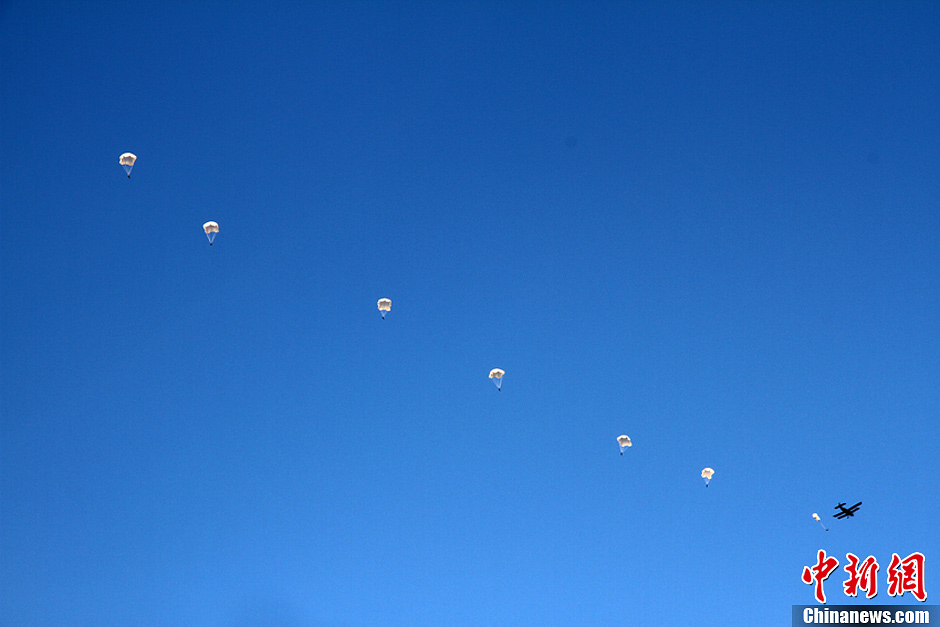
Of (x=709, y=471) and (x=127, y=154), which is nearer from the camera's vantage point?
(x=127, y=154)

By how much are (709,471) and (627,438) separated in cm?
381

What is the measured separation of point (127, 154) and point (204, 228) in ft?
13.9

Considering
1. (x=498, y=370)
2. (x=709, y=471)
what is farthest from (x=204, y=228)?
(x=709, y=471)

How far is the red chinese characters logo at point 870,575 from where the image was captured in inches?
1356

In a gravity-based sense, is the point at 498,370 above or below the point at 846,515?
above

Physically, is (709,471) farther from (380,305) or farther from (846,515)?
(380,305)

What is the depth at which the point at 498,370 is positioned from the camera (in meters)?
36.0

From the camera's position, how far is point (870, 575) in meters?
34.8

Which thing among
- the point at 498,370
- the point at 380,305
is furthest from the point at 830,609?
the point at 380,305

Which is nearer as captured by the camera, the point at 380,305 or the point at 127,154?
the point at 127,154

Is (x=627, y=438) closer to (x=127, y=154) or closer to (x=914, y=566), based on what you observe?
(x=914, y=566)

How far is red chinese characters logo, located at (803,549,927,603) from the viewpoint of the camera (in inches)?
1356

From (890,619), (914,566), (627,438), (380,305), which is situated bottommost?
(890,619)

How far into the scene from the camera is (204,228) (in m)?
34.5
